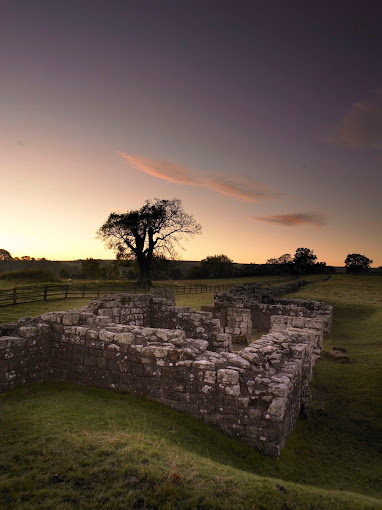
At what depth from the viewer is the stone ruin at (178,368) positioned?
649 cm

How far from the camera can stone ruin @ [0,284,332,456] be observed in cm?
649

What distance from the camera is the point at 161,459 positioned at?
4.79 metres

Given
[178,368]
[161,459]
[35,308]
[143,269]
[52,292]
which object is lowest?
[35,308]

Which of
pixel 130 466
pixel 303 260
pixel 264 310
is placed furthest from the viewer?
pixel 303 260

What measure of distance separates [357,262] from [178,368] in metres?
127

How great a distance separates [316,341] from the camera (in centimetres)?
1664

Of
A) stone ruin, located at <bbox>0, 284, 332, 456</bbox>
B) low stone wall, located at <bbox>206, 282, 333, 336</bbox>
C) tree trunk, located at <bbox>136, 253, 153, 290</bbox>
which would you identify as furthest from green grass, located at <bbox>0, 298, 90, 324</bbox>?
tree trunk, located at <bbox>136, 253, 153, 290</bbox>

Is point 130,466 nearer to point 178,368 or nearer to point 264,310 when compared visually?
point 178,368

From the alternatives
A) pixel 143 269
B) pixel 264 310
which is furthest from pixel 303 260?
pixel 264 310

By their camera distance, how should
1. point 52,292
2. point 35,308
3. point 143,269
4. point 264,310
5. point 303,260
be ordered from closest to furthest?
point 264,310
point 35,308
point 52,292
point 143,269
point 303,260

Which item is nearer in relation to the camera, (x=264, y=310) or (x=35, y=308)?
(x=264, y=310)

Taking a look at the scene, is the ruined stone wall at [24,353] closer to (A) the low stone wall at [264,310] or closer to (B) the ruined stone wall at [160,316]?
(B) the ruined stone wall at [160,316]

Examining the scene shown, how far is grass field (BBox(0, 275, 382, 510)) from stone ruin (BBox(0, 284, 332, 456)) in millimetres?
332

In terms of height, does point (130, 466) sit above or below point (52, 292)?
below
